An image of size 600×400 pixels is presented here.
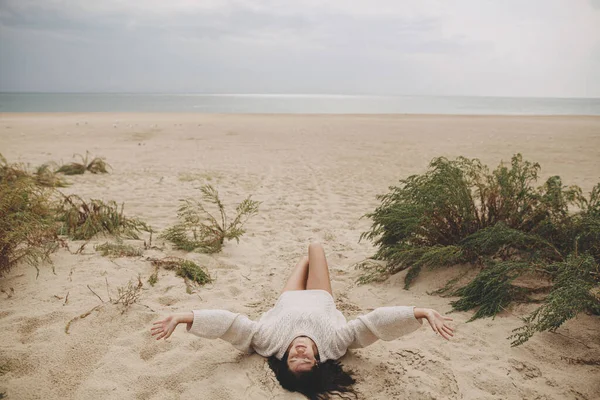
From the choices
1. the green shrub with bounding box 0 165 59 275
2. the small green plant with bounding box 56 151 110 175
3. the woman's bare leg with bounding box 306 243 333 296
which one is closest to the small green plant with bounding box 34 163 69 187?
the small green plant with bounding box 56 151 110 175

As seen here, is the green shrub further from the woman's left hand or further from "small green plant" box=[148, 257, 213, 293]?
the woman's left hand

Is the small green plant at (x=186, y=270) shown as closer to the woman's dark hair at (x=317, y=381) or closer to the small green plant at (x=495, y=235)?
the woman's dark hair at (x=317, y=381)

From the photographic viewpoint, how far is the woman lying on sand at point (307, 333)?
8.30ft

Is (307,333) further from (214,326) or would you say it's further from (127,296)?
(127,296)

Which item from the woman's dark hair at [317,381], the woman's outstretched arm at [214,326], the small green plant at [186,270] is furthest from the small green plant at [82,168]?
the woman's dark hair at [317,381]

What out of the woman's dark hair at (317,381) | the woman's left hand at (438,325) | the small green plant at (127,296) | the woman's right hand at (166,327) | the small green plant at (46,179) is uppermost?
the small green plant at (46,179)

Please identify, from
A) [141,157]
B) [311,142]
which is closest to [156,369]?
[141,157]

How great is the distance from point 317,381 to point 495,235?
1990 millimetres

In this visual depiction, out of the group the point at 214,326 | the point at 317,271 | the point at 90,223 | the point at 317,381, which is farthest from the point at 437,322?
the point at 90,223

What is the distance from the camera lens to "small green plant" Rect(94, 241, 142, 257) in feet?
13.6

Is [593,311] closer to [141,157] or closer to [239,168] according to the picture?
[239,168]

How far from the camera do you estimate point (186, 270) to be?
400cm

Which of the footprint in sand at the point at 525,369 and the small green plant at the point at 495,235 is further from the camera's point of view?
the small green plant at the point at 495,235

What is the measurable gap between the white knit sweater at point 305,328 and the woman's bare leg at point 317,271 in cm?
44
